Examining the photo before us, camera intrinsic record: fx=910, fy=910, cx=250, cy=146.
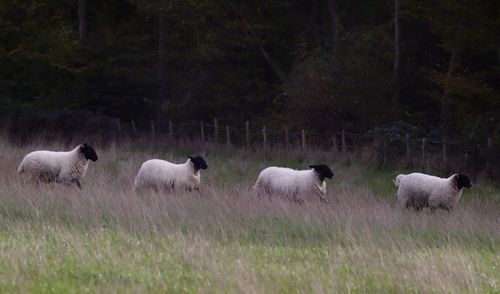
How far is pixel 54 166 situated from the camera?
19.8 meters

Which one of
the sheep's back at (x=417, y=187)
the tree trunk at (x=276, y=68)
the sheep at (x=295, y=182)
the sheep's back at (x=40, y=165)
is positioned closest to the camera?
the sheep's back at (x=417, y=187)

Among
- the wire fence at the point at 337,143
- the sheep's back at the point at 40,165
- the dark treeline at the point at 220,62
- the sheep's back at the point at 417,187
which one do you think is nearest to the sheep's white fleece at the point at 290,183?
the sheep's back at the point at 417,187

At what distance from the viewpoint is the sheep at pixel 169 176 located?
60.9 feet

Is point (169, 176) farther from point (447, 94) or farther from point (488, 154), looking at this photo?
point (447, 94)

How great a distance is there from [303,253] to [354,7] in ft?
115

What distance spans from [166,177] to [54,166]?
276 cm

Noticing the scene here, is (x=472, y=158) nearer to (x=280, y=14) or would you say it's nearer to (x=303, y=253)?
(x=303, y=253)

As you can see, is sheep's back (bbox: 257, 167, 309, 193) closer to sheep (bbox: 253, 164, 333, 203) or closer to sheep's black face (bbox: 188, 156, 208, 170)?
sheep (bbox: 253, 164, 333, 203)

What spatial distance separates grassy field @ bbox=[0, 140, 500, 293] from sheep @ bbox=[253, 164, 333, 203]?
19.3 inches

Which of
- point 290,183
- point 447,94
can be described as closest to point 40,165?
point 290,183

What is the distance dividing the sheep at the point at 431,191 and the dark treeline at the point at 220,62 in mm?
16843

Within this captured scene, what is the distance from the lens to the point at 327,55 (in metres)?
38.7

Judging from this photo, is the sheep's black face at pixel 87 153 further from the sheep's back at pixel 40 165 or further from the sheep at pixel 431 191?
the sheep at pixel 431 191

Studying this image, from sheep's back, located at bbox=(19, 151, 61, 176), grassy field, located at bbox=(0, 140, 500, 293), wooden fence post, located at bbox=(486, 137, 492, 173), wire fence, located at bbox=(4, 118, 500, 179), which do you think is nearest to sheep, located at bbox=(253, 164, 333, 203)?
grassy field, located at bbox=(0, 140, 500, 293)
